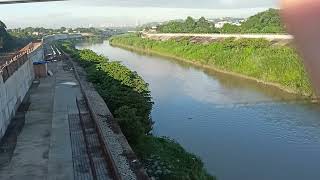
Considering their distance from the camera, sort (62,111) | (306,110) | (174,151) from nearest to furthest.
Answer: (174,151), (62,111), (306,110)

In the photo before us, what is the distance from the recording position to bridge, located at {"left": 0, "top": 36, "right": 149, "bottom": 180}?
7.74m

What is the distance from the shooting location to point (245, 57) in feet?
96.6

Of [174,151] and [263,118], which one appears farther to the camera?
[263,118]

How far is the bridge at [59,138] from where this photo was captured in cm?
774

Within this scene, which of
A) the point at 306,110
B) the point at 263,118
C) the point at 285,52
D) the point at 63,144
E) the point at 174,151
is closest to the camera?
the point at 63,144

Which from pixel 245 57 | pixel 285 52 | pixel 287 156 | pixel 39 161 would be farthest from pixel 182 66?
pixel 39 161

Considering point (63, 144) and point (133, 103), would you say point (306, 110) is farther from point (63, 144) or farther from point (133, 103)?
point (63, 144)

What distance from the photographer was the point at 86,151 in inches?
352

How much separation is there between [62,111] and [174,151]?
4417mm

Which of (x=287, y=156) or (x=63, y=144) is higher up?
(x=63, y=144)

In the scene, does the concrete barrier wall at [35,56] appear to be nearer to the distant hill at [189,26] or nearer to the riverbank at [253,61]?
the riverbank at [253,61]

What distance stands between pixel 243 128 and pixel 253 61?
13.8 m

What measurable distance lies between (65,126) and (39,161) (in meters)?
2.97

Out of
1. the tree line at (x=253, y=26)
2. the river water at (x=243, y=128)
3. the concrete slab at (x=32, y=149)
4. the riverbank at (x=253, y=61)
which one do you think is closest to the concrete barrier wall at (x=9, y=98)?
the concrete slab at (x=32, y=149)
